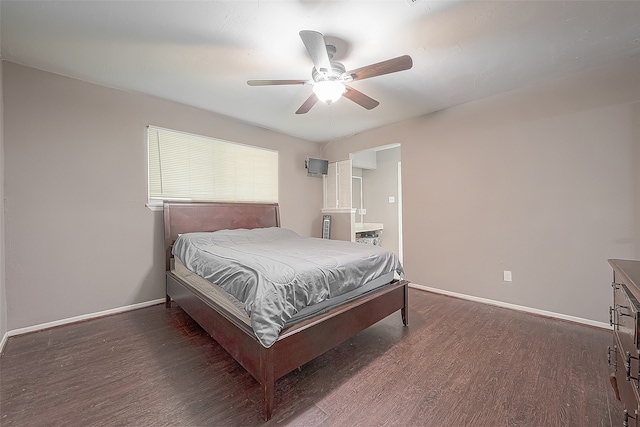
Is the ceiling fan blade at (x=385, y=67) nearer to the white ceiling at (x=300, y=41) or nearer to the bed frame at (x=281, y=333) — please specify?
the white ceiling at (x=300, y=41)

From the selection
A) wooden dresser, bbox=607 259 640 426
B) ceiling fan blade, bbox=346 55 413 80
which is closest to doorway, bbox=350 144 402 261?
ceiling fan blade, bbox=346 55 413 80

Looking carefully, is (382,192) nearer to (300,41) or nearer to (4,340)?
(300,41)

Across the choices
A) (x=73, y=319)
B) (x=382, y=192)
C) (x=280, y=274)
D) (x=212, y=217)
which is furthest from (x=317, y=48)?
(x=382, y=192)

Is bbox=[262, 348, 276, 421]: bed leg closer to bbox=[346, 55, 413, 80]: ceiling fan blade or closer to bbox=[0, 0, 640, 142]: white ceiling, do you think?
bbox=[346, 55, 413, 80]: ceiling fan blade

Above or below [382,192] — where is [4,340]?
below

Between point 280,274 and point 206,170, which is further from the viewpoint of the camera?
point 206,170

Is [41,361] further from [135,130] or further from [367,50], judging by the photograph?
[367,50]

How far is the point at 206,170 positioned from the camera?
3.47 m

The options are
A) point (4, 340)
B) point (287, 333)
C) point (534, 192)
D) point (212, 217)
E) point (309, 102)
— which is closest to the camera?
point (287, 333)

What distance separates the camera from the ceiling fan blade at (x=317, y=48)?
1521 mm

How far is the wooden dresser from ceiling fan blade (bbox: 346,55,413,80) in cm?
165

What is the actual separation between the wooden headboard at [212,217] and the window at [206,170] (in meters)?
0.14

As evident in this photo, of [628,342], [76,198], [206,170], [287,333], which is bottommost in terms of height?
[287,333]

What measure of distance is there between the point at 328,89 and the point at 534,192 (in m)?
2.49
